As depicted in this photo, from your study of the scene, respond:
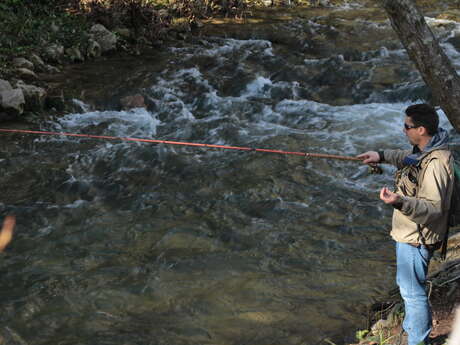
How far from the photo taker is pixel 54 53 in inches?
471

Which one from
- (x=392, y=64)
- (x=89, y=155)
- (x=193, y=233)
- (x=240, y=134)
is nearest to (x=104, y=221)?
(x=193, y=233)

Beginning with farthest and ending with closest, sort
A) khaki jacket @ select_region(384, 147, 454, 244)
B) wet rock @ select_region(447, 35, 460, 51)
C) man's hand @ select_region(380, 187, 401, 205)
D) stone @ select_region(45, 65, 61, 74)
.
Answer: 1. wet rock @ select_region(447, 35, 460, 51)
2. stone @ select_region(45, 65, 61, 74)
3. khaki jacket @ select_region(384, 147, 454, 244)
4. man's hand @ select_region(380, 187, 401, 205)

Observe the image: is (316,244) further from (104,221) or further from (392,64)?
(392,64)

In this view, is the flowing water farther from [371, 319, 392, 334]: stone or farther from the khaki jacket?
the khaki jacket

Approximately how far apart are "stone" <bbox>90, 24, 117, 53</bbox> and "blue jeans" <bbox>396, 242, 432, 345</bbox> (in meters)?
10.9

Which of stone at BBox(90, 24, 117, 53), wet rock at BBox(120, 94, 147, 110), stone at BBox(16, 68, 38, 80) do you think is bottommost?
wet rock at BBox(120, 94, 147, 110)

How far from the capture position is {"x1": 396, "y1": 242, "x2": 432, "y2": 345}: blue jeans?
353 cm

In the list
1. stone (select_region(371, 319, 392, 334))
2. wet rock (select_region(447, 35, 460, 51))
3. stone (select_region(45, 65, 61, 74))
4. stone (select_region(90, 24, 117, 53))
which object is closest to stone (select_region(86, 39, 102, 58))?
stone (select_region(90, 24, 117, 53))

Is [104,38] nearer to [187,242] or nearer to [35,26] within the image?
[35,26]

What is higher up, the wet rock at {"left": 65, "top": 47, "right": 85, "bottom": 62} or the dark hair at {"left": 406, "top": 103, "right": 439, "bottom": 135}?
the dark hair at {"left": 406, "top": 103, "right": 439, "bottom": 135}

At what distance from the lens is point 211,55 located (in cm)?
1325

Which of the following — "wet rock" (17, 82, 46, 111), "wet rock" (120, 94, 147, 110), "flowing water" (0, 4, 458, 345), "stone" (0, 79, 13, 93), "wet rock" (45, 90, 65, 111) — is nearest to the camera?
"flowing water" (0, 4, 458, 345)

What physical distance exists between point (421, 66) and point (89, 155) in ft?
19.1

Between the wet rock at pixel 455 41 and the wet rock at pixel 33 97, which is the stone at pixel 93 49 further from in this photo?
the wet rock at pixel 455 41
